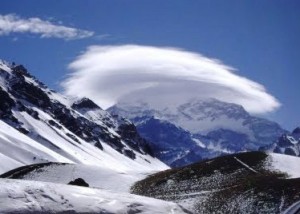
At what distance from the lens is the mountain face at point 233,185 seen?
38031 mm

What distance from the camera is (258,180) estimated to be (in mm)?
44906

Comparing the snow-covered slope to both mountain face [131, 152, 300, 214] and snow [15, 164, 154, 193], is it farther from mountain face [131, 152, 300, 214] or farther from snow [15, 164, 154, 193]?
mountain face [131, 152, 300, 214]

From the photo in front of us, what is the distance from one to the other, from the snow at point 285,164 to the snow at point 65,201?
3620 cm

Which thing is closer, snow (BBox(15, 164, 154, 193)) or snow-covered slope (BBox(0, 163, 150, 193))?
snow (BBox(15, 164, 154, 193))

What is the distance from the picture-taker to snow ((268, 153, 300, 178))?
57362 mm

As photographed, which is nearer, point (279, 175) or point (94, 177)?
point (279, 175)

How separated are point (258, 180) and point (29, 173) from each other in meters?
28.4

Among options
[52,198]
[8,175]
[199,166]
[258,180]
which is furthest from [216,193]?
[8,175]

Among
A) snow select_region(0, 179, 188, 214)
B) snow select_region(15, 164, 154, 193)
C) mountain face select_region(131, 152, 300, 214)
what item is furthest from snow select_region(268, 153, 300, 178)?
snow select_region(0, 179, 188, 214)

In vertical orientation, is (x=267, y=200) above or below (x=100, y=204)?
above

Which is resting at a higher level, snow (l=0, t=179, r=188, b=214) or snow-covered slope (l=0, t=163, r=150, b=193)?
snow-covered slope (l=0, t=163, r=150, b=193)

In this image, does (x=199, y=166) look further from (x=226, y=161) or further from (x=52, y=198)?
(x=52, y=198)

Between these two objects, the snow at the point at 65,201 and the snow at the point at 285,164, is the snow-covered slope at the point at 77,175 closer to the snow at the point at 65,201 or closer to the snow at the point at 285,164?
the snow at the point at 285,164

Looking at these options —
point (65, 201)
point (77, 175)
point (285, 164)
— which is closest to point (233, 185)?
point (285, 164)
